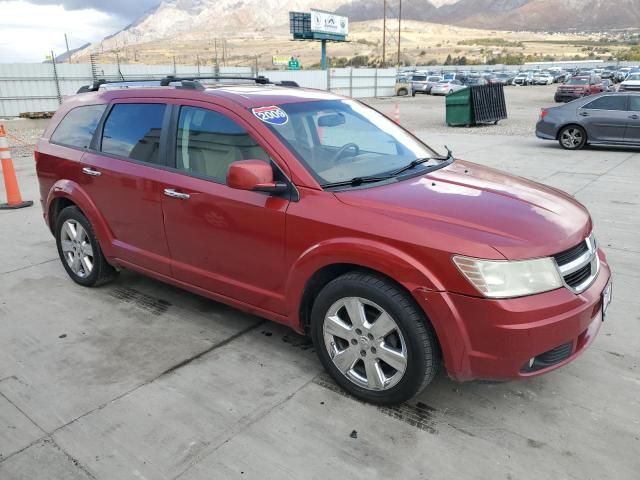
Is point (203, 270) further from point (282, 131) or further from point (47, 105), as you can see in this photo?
point (47, 105)

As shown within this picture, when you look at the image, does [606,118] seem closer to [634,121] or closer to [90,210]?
[634,121]

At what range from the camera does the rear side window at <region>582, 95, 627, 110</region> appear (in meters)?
12.4

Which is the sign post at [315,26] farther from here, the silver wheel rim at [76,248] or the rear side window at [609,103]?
the silver wheel rim at [76,248]

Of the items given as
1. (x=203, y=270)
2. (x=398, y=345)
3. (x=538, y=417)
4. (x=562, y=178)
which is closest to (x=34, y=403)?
(x=203, y=270)

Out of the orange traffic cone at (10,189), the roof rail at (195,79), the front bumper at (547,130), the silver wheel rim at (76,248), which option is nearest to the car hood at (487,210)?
the roof rail at (195,79)

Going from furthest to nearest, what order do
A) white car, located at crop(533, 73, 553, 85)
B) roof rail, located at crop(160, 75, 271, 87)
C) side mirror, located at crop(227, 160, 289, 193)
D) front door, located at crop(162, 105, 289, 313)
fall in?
white car, located at crop(533, 73, 553, 85) < roof rail, located at crop(160, 75, 271, 87) < front door, located at crop(162, 105, 289, 313) < side mirror, located at crop(227, 160, 289, 193)

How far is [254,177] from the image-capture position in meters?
3.03

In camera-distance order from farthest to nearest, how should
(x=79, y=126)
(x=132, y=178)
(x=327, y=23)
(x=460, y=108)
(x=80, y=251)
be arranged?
(x=327, y=23) < (x=460, y=108) < (x=80, y=251) < (x=79, y=126) < (x=132, y=178)

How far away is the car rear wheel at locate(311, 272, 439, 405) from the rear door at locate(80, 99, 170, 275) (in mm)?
1482

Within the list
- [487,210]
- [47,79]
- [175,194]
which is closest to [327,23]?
[47,79]

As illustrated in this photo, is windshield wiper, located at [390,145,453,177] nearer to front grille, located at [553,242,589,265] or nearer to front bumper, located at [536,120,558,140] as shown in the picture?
front grille, located at [553,242,589,265]

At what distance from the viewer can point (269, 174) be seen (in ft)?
10.2

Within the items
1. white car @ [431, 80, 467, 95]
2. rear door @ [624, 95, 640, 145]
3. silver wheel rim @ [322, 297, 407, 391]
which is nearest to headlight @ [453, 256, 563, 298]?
silver wheel rim @ [322, 297, 407, 391]

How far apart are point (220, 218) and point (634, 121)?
11973 mm
